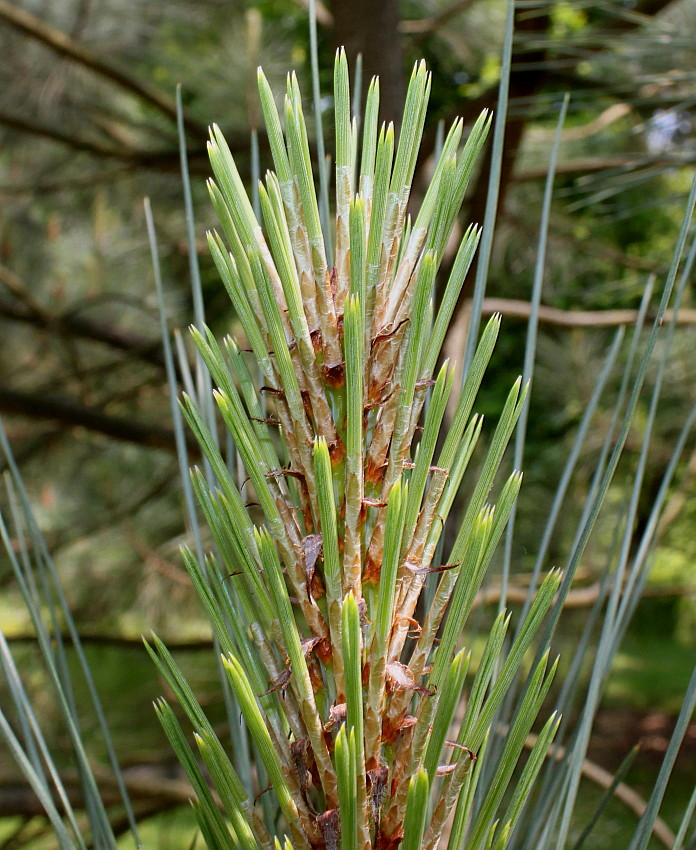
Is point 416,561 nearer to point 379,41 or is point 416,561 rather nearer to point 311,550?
point 311,550

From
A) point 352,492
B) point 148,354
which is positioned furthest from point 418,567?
point 148,354

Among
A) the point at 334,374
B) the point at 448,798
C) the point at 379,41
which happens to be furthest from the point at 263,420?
the point at 379,41

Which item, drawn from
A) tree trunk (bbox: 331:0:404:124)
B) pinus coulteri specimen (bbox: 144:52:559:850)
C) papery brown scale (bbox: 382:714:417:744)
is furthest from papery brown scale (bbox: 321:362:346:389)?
tree trunk (bbox: 331:0:404:124)

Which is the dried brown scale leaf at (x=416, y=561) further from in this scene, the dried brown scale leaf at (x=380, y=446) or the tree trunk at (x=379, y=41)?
the tree trunk at (x=379, y=41)

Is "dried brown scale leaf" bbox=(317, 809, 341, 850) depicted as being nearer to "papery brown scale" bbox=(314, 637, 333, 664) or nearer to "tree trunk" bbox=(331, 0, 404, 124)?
"papery brown scale" bbox=(314, 637, 333, 664)

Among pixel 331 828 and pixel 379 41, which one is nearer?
pixel 331 828

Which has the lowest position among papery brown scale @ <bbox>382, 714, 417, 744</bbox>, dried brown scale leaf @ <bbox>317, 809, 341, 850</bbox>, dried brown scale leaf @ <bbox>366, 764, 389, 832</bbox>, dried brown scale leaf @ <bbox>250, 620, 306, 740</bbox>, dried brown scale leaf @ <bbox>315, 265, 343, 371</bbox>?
dried brown scale leaf @ <bbox>317, 809, 341, 850</bbox>
